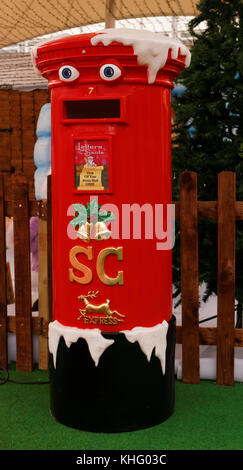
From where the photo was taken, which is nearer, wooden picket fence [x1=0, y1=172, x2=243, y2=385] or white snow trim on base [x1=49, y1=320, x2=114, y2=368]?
white snow trim on base [x1=49, y1=320, x2=114, y2=368]

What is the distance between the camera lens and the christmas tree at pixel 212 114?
12.7 ft

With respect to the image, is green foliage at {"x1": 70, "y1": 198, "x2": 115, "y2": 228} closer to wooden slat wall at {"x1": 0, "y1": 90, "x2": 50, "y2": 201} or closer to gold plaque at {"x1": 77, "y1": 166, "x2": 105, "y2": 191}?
gold plaque at {"x1": 77, "y1": 166, "x2": 105, "y2": 191}

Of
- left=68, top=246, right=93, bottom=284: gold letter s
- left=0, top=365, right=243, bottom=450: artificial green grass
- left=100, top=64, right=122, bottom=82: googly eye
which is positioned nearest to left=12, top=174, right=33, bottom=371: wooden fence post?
left=0, top=365, right=243, bottom=450: artificial green grass

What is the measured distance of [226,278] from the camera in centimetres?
361

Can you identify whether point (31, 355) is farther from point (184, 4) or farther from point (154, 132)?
point (184, 4)

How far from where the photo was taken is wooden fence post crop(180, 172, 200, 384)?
359cm

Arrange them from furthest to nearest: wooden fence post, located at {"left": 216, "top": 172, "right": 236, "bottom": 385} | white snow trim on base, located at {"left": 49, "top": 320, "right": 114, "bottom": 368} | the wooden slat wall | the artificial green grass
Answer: the wooden slat wall, wooden fence post, located at {"left": 216, "top": 172, "right": 236, "bottom": 385}, white snow trim on base, located at {"left": 49, "top": 320, "right": 114, "bottom": 368}, the artificial green grass

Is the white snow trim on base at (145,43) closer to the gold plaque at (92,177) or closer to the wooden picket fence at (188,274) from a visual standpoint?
the gold plaque at (92,177)

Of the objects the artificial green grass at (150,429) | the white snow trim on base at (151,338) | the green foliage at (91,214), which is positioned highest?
the green foliage at (91,214)

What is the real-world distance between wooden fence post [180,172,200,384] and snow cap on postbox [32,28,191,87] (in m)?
0.94

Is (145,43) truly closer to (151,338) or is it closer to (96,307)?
(96,307)

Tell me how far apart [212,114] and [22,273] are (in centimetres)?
189

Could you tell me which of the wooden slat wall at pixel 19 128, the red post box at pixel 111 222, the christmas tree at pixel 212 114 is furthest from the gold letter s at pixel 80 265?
the wooden slat wall at pixel 19 128

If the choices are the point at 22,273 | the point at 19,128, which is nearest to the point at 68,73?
the point at 22,273
